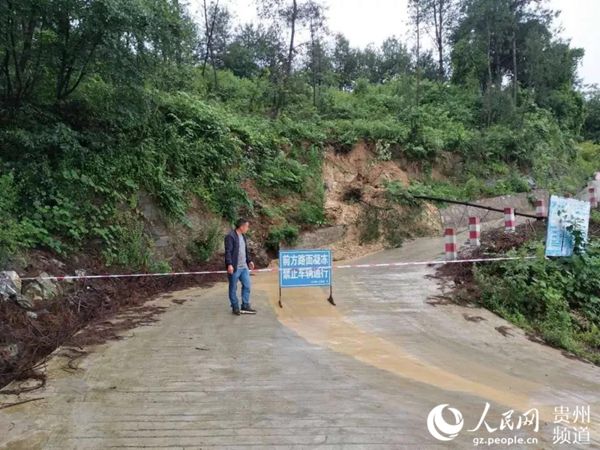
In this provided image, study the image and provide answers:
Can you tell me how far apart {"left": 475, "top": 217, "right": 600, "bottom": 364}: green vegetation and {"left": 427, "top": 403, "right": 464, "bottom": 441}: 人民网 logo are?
3.91 metres

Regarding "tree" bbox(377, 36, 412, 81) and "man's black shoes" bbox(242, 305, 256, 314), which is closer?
"man's black shoes" bbox(242, 305, 256, 314)

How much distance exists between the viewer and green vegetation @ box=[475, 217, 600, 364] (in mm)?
8375

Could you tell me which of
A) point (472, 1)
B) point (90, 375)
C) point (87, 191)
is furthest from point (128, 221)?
point (472, 1)

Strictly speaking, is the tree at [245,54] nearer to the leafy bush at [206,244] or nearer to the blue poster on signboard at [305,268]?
the leafy bush at [206,244]

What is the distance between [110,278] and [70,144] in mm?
3259

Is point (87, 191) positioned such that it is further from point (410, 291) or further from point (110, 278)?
point (410, 291)

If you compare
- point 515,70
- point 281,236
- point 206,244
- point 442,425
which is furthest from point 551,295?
point 515,70

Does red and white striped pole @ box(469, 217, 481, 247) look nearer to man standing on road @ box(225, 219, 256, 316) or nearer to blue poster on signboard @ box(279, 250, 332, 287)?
blue poster on signboard @ box(279, 250, 332, 287)

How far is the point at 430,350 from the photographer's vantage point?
6617 millimetres

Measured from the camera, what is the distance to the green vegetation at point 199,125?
9.95 metres

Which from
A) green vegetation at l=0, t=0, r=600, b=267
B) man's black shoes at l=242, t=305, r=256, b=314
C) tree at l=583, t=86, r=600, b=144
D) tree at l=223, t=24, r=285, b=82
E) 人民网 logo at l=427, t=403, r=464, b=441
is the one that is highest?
tree at l=223, t=24, r=285, b=82

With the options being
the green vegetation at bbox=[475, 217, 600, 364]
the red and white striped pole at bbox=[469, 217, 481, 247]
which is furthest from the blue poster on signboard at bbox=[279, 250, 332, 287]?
the red and white striped pole at bbox=[469, 217, 481, 247]

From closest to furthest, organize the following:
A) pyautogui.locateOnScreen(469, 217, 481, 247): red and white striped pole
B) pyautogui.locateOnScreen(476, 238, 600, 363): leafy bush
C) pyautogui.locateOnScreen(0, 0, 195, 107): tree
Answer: pyautogui.locateOnScreen(476, 238, 600, 363): leafy bush
pyautogui.locateOnScreen(0, 0, 195, 107): tree
pyautogui.locateOnScreen(469, 217, 481, 247): red and white striped pole

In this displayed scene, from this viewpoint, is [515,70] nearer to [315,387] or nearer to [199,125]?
[199,125]
